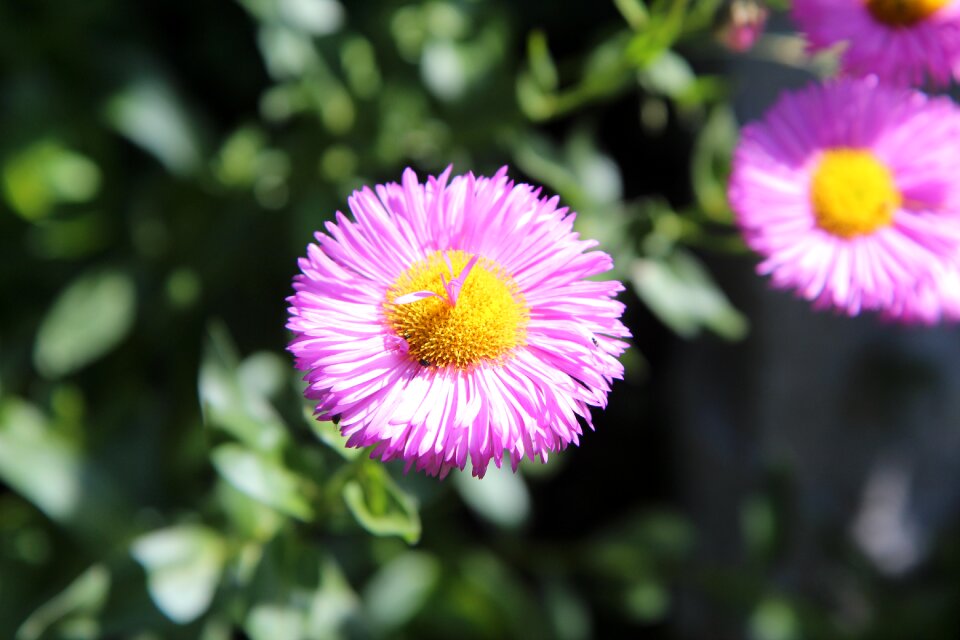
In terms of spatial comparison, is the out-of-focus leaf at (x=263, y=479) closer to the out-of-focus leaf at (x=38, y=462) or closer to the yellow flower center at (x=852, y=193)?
the out-of-focus leaf at (x=38, y=462)

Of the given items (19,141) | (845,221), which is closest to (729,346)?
(845,221)

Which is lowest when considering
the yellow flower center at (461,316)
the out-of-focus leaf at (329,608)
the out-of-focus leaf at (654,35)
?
the out-of-focus leaf at (329,608)

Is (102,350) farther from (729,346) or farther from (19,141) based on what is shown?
(729,346)

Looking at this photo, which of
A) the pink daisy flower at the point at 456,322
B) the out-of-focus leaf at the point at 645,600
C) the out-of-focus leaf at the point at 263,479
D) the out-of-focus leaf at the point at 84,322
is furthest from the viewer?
the out-of-focus leaf at the point at 645,600

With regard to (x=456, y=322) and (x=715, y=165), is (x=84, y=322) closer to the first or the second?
(x=456, y=322)

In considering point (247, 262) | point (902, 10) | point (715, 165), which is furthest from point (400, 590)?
point (902, 10)

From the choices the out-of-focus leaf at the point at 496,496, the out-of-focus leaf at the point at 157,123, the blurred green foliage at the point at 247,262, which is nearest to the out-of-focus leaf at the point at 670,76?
the blurred green foliage at the point at 247,262
